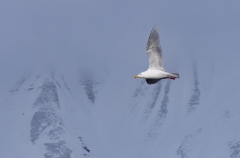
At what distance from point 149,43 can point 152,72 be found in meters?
1.79

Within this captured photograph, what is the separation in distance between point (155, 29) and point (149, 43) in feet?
3.26

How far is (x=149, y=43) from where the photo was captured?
50.9 meters

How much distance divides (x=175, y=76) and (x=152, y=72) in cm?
175

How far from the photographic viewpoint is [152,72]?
5025 cm

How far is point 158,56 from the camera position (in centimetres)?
5084

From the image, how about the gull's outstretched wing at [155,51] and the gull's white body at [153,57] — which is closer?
the gull's white body at [153,57]

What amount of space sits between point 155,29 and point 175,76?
3163 mm

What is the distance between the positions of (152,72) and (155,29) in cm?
245

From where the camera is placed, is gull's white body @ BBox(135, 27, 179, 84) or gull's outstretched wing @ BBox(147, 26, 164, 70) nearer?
gull's white body @ BBox(135, 27, 179, 84)

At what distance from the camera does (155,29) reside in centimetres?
5034

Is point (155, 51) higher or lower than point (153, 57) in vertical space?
higher
